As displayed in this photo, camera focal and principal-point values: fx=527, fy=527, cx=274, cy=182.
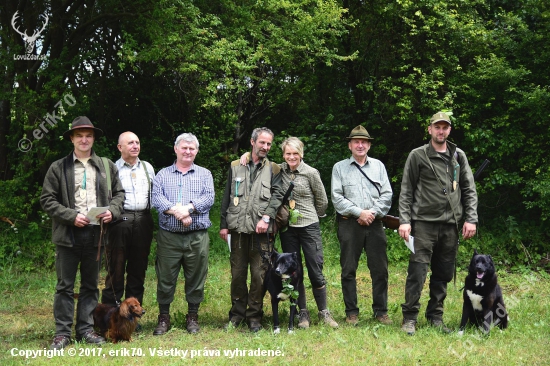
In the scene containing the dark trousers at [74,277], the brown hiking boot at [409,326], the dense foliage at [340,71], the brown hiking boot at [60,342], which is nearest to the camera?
the brown hiking boot at [60,342]

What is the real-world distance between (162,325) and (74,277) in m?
1.01

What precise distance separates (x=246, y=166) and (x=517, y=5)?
7404mm

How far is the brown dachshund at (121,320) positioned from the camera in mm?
4996

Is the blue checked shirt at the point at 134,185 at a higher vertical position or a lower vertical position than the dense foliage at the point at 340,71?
lower

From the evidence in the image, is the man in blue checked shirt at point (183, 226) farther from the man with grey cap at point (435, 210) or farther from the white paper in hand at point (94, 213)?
the man with grey cap at point (435, 210)

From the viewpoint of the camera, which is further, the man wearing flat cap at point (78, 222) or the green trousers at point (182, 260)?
the green trousers at point (182, 260)

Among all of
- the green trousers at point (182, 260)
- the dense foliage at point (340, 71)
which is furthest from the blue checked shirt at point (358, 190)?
the dense foliage at point (340, 71)

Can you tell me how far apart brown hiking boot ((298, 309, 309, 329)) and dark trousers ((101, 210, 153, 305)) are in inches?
68.0

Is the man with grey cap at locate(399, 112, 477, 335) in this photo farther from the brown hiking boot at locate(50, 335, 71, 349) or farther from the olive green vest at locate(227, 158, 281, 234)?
the brown hiking boot at locate(50, 335, 71, 349)

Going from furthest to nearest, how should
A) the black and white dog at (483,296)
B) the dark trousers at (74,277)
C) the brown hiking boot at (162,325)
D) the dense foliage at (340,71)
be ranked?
the dense foliage at (340,71)
the brown hiking boot at (162,325)
the black and white dog at (483,296)
the dark trousers at (74,277)

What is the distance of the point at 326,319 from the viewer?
5.59m

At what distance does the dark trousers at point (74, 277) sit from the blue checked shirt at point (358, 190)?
2.49m

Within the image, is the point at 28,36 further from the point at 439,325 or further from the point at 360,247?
the point at 439,325

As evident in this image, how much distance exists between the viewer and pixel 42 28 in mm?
10125
